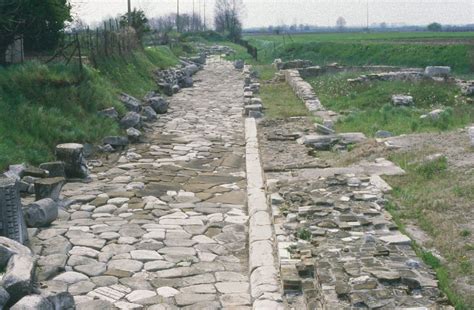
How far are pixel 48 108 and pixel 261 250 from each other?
653 cm

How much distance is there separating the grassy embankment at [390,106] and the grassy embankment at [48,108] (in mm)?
5377

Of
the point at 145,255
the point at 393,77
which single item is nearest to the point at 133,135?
the point at 145,255

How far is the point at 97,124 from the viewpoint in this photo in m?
11.5

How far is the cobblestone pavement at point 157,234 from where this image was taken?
17.4ft

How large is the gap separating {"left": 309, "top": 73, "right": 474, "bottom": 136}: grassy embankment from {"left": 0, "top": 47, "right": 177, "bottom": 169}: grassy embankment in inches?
212

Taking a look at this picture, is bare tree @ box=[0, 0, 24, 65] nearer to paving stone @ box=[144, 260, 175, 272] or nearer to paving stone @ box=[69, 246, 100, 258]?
paving stone @ box=[69, 246, 100, 258]

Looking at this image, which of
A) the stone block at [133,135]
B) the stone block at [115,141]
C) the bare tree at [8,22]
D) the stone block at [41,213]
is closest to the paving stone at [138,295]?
the stone block at [41,213]

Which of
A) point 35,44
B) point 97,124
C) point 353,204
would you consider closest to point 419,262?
point 353,204

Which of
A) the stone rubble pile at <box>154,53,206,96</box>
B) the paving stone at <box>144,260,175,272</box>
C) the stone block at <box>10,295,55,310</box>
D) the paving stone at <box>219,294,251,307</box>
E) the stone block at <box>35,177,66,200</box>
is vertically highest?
the stone rubble pile at <box>154,53,206,96</box>

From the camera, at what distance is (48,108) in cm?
1090

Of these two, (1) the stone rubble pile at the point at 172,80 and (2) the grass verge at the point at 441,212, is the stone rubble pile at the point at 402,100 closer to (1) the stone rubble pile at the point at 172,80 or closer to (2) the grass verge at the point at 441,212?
(2) the grass verge at the point at 441,212

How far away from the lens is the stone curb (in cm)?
500

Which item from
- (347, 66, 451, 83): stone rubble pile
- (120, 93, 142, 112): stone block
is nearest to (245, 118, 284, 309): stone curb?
(120, 93, 142, 112): stone block

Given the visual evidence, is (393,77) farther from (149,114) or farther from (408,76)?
(149,114)
